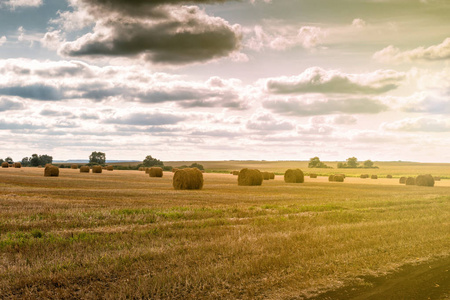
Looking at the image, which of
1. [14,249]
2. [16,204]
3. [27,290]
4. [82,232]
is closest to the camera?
[27,290]

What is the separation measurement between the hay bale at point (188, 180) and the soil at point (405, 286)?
90.6 feet

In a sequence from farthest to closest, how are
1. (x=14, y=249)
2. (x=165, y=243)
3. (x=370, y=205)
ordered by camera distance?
1. (x=370, y=205)
2. (x=165, y=243)
3. (x=14, y=249)

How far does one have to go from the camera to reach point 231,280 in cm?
824

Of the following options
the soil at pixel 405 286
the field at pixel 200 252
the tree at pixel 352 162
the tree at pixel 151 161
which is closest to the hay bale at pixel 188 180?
the field at pixel 200 252

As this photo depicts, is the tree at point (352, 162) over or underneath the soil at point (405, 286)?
over

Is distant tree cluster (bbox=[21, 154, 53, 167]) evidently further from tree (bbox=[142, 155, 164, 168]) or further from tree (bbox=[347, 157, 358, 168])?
tree (bbox=[347, 157, 358, 168])

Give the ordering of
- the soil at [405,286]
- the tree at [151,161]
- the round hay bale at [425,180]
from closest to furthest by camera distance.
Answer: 1. the soil at [405,286]
2. the round hay bale at [425,180]
3. the tree at [151,161]

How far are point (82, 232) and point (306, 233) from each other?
752cm

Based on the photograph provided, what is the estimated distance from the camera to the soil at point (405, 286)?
770cm

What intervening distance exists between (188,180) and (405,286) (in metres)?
28.9

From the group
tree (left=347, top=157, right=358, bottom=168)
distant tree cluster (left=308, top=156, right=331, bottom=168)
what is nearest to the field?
distant tree cluster (left=308, top=156, right=331, bottom=168)

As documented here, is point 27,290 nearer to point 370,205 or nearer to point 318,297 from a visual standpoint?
point 318,297

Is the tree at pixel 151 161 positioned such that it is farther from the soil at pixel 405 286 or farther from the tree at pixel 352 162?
the soil at pixel 405 286

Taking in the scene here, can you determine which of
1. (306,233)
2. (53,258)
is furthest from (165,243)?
(306,233)
